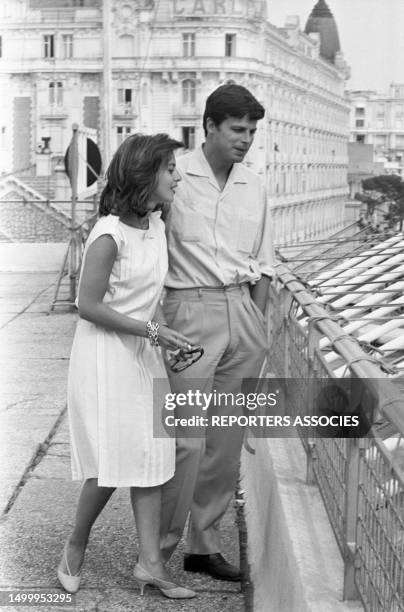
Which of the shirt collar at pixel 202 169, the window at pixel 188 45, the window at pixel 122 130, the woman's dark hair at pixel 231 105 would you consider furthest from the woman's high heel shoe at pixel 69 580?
the window at pixel 188 45

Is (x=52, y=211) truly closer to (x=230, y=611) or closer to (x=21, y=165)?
(x=21, y=165)

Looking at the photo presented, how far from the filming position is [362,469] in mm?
2738

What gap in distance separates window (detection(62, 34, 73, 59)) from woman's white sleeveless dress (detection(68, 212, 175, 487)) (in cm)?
7012

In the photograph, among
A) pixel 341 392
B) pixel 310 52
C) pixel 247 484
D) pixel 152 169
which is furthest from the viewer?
pixel 310 52

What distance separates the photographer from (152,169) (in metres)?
3.34

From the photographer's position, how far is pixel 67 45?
235 ft

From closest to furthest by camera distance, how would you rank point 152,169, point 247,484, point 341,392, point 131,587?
point 341,392, point 152,169, point 131,587, point 247,484

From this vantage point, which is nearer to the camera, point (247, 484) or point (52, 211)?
point (247, 484)

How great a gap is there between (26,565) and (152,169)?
1.36 meters

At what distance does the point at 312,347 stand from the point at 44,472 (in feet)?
5.66

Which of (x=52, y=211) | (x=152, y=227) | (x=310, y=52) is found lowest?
(x=52, y=211)

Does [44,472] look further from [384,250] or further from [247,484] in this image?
[384,250]

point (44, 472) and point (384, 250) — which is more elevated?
point (384, 250)

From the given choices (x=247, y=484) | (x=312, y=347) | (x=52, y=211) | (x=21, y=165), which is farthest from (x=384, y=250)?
(x=21, y=165)
